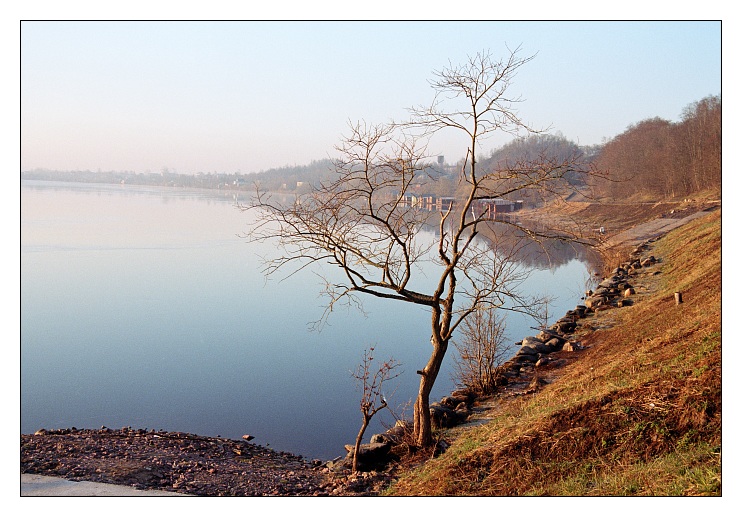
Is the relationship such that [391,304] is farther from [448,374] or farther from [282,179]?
[282,179]

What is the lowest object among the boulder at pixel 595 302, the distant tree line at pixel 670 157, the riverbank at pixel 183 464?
the riverbank at pixel 183 464

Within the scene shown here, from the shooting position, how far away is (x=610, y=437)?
241 inches

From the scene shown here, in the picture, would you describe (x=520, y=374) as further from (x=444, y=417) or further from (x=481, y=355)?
(x=444, y=417)

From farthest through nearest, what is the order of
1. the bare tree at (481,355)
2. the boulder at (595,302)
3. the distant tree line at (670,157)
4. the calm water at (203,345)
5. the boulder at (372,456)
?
the distant tree line at (670,157), the boulder at (595,302), the calm water at (203,345), the bare tree at (481,355), the boulder at (372,456)

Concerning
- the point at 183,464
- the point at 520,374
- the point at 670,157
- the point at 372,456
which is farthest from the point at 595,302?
the point at 670,157

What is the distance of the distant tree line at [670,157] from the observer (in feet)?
105

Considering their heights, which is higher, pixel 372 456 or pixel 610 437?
pixel 610 437

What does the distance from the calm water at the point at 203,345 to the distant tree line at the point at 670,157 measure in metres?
11.0

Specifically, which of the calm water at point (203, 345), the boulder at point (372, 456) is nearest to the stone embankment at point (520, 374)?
the boulder at point (372, 456)

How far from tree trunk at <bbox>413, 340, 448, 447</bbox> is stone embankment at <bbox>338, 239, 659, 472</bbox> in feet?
0.63

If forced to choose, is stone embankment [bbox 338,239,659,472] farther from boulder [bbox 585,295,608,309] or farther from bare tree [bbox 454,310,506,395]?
bare tree [bbox 454,310,506,395]

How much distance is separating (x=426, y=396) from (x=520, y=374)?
13.7ft

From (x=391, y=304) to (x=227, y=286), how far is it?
6171 millimetres

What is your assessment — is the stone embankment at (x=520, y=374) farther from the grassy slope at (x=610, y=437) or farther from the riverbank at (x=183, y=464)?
the grassy slope at (x=610, y=437)
